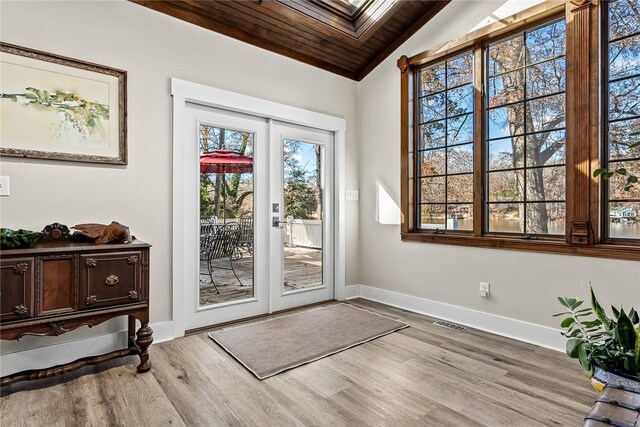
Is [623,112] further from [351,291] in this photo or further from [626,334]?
[351,291]

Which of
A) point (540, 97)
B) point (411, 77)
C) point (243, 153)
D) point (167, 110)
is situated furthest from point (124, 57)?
point (540, 97)

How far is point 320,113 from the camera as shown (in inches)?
152

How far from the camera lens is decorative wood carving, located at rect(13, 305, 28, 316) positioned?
1863mm

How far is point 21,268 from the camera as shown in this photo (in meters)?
1.87

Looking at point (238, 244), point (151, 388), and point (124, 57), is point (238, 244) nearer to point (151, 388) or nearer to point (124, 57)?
point (151, 388)

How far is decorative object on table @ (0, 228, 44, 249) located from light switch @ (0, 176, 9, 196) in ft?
1.19

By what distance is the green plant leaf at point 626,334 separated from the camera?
1.41 metres

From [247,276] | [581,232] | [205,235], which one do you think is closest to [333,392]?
[247,276]

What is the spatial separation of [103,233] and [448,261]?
2.86 meters

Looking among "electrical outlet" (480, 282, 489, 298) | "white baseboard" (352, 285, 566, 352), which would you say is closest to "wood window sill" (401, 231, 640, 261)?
"electrical outlet" (480, 282, 489, 298)

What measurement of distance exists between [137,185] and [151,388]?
1.47m

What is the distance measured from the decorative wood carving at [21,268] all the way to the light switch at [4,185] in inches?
24.1

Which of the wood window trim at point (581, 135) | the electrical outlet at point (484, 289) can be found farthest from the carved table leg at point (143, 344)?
the wood window trim at point (581, 135)

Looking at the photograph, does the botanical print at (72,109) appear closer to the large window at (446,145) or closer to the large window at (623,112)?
the large window at (446,145)
